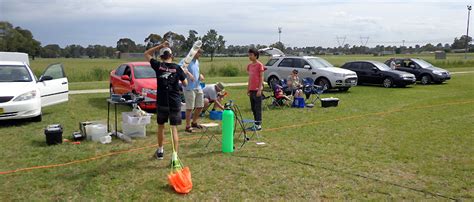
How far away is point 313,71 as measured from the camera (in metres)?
16.1

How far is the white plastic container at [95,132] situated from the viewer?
7.03 meters

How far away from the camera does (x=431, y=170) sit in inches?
210

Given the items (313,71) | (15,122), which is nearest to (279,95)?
(313,71)

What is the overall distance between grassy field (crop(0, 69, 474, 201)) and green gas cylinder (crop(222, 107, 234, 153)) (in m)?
A: 0.18

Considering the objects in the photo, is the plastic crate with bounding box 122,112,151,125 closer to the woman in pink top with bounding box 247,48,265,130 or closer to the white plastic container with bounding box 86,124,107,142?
the white plastic container with bounding box 86,124,107,142

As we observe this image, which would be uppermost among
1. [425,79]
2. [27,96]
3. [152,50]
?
[152,50]

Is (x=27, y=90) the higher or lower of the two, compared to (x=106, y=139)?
higher

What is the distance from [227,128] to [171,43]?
155cm

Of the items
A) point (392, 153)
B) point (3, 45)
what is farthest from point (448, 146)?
point (3, 45)

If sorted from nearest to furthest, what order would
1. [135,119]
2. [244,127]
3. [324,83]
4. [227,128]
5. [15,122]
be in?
[227,128]
[135,119]
[244,127]
[15,122]
[324,83]

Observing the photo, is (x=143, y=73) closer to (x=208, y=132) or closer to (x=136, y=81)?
(x=136, y=81)

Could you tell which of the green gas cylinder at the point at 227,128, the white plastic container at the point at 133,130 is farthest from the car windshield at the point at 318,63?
the green gas cylinder at the point at 227,128

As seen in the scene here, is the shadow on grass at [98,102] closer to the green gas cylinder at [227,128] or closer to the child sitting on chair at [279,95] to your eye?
the child sitting on chair at [279,95]

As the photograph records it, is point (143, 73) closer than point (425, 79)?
Yes
